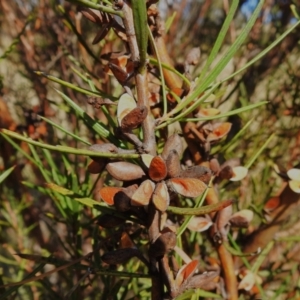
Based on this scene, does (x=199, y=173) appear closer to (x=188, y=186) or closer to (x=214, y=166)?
(x=188, y=186)

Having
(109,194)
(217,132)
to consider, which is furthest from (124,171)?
(217,132)

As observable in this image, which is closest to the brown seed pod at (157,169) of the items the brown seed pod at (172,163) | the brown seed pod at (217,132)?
the brown seed pod at (172,163)

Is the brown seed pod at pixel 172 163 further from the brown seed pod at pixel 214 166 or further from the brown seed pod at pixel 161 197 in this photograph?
the brown seed pod at pixel 214 166

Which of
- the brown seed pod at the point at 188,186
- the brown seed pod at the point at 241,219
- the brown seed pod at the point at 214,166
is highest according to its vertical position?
the brown seed pod at the point at 188,186

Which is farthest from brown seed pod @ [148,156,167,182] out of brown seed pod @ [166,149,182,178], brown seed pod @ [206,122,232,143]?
brown seed pod @ [206,122,232,143]

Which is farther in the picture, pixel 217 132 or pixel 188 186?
pixel 217 132

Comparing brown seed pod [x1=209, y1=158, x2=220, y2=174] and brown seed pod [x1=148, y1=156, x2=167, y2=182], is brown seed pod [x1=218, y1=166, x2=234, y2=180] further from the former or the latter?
brown seed pod [x1=148, y1=156, x2=167, y2=182]
